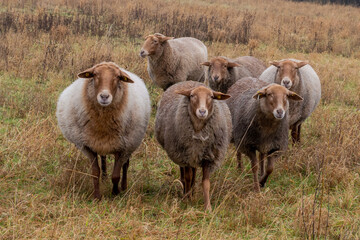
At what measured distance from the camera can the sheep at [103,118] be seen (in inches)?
173

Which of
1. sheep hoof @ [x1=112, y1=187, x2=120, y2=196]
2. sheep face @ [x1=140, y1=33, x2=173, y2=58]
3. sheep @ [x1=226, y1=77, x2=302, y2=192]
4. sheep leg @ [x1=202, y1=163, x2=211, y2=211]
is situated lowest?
sheep hoof @ [x1=112, y1=187, x2=120, y2=196]

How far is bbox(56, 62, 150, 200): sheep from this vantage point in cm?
440

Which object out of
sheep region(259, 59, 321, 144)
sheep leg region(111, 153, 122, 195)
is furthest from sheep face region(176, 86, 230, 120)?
sheep region(259, 59, 321, 144)

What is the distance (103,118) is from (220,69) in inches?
114

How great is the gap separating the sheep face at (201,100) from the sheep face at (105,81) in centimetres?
70

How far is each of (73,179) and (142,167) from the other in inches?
45.2

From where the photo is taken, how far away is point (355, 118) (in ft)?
21.3

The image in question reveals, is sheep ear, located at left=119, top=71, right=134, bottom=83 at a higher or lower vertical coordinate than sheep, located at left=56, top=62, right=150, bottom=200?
higher

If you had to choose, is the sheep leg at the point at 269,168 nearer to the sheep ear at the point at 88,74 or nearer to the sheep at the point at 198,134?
the sheep at the point at 198,134

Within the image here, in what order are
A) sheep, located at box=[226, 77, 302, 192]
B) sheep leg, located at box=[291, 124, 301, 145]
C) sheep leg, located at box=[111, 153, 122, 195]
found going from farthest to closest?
sheep leg, located at box=[291, 124, 301, 145]
sheep, located at box=[226, 77, 302, 192]
sheep leg, located at box=[111, 153, 122, 195]

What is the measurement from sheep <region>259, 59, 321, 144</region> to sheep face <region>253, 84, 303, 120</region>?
102 centimetres

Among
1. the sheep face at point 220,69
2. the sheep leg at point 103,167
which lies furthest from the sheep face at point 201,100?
the sheep face at point 220,69

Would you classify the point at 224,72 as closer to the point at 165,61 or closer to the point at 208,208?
the point at 165,61

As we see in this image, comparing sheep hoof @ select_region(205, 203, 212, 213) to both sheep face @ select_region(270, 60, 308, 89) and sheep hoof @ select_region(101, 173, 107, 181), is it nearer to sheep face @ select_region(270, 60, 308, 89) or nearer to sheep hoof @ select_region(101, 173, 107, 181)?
sheep hoof @ select_region(101, 173, 107, 181)
